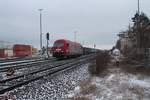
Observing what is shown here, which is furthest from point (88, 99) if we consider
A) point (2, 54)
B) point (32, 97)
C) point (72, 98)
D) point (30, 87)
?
point (2, 54)

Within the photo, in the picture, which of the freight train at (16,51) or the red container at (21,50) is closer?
the freight train at (16,51)

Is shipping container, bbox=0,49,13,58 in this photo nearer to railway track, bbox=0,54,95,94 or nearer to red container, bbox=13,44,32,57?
red container, bbox=13,44,32,57

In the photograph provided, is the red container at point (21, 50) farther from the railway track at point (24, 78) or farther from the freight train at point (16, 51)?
the railway track at point (24, 78)

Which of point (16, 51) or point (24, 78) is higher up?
point (16, 51)

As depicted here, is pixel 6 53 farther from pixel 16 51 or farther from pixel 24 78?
pixel 24 78

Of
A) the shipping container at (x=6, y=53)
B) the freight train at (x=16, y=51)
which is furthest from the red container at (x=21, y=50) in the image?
the shipping container at (x=6, y=53)

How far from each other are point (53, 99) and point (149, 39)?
136 feet

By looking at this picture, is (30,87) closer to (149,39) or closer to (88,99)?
(88,99)

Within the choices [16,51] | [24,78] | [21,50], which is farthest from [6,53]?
[24,78]

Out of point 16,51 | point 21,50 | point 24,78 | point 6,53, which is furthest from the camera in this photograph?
point 21,50

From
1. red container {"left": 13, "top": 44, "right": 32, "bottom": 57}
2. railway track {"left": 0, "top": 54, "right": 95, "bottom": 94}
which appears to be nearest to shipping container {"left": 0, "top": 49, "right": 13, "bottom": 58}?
red container {"left": 13, "top": 44, "right": 32, "bottom": 57}

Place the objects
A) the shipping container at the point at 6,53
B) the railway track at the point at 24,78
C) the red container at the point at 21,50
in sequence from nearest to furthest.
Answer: the railway track at the point at 24,78 < the shipping container at the point at 6,53 < the red container at the point at 21,50

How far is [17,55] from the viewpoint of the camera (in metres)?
60.5

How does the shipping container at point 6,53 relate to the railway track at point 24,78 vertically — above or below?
above
